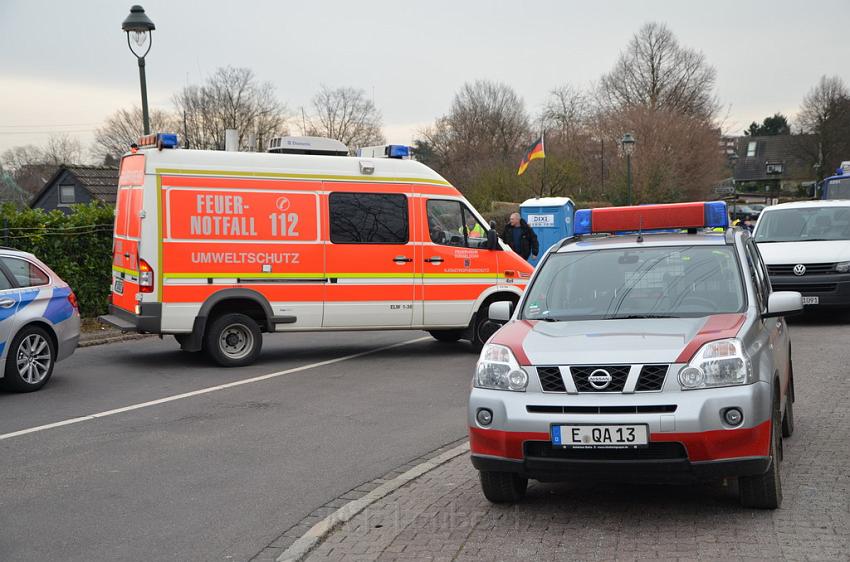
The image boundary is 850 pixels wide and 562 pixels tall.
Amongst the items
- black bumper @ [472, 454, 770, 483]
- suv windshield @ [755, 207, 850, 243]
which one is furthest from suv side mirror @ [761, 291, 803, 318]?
suv windshield @ [755, 207, 850, 243]

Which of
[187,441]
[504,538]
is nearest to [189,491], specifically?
[187,441]

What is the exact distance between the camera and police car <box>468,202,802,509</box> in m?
5.24

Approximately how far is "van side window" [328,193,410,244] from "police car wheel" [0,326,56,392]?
12.8 ft

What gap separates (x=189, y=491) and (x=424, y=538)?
2.03 m

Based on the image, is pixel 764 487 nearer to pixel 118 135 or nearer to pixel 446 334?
pixel 446 334

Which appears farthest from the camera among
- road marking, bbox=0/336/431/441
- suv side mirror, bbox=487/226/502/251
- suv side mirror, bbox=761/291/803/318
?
A: suv side mirror, bbox=487/226/502/251

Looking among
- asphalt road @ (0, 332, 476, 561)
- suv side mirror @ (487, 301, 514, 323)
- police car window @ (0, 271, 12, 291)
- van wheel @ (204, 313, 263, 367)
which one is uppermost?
police car window @ (0, 271, 12, 291)

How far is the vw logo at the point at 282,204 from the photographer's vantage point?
12.7m

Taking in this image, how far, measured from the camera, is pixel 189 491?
6.68 m

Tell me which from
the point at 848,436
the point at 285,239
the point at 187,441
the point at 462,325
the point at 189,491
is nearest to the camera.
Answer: the point at 189,491

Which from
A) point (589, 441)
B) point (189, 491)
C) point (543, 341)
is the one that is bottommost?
point (189, 491)

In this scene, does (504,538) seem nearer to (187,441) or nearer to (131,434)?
(187,441)

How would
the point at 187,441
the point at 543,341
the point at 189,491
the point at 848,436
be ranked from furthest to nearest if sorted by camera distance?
the point at 187,441 < the point at 848,436 < the point at 189,491 < the point at 543,341

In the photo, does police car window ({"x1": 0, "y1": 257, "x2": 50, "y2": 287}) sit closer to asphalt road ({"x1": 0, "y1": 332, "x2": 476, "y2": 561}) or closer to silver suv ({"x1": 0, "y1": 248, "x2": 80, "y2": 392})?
silver suv ({"x1": 0, "y1": 248, "x2": 80, "y2": 392})
